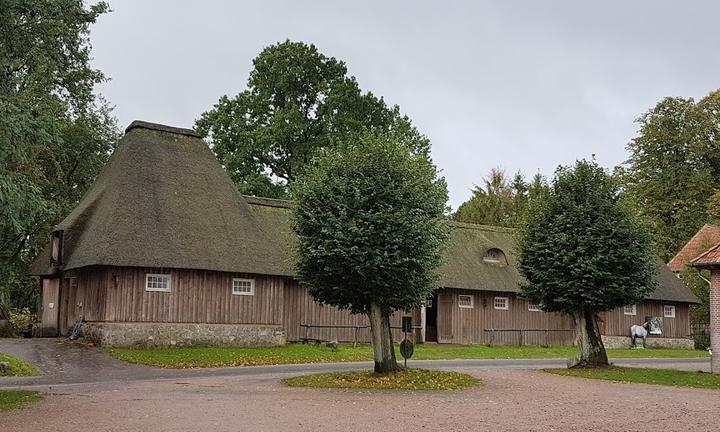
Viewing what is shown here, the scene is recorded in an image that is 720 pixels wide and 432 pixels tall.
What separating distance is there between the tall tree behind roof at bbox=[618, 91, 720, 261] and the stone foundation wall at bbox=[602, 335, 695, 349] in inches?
439

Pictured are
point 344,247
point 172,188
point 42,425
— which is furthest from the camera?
point 172,188

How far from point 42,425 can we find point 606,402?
36.9ft

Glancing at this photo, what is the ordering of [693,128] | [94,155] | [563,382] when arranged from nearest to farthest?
[563,382], [94,155], [693,128]

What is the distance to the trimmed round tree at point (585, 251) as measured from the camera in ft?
80.9

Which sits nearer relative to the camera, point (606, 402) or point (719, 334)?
point (606, 402)

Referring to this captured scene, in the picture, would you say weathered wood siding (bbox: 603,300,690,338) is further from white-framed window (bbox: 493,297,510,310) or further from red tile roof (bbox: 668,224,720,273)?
red tile roof (bbox: 668,224,720,273)

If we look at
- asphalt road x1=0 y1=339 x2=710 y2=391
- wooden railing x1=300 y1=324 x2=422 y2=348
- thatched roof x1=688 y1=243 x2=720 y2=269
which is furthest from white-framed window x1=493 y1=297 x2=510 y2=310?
thatched roof x1=688 y1=243 x2=720 y2=269

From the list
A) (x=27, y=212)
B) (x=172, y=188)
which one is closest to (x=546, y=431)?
(x=27, y=212)

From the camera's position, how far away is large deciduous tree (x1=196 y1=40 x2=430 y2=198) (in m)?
50.8

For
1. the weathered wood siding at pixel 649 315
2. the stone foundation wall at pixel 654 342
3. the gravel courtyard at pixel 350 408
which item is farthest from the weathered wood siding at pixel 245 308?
the gravel courtyard at pixel 350 408

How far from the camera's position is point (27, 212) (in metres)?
15.0

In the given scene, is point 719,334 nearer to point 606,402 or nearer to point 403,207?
point 606,402

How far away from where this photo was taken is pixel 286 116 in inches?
1987

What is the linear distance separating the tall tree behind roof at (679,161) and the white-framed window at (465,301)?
70.5ft
